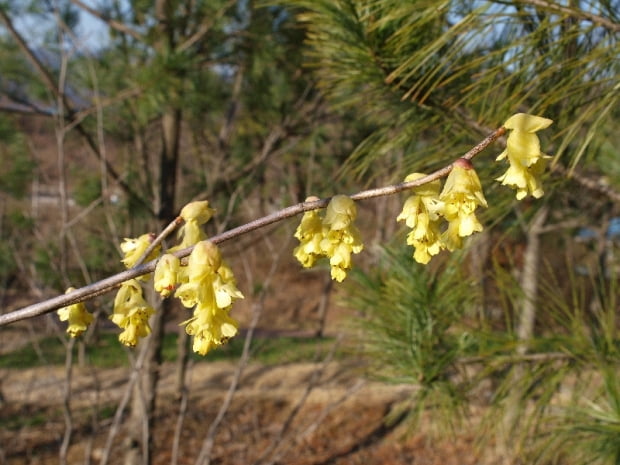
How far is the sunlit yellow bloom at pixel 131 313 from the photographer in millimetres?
703

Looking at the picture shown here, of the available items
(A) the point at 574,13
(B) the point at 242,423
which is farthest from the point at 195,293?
(B) the point at 242,423

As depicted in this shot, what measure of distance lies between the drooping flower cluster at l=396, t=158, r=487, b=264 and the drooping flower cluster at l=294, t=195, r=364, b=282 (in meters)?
0.06

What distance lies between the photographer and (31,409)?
5004 mm

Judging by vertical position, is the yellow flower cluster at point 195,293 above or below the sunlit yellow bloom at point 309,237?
below

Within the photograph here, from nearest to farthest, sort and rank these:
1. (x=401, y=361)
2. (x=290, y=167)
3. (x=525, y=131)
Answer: (x=525, y=131), (x=401, y=361), (x=290, y=167)

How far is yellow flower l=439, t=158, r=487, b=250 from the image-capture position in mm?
567

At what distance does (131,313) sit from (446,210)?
43 centimetres

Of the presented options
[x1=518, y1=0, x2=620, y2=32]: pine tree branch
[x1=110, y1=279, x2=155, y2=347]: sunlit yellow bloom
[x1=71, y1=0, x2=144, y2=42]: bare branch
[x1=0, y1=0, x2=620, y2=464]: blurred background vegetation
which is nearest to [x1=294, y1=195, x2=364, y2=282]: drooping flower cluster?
[x1=110, y1=279, x2=155, y2=347]: sunlit yellow bloom

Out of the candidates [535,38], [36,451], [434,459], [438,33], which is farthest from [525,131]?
[36,451]

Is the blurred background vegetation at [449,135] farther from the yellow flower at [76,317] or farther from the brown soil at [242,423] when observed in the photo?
the brown soil at [242,423]

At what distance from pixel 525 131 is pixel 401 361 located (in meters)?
1.10

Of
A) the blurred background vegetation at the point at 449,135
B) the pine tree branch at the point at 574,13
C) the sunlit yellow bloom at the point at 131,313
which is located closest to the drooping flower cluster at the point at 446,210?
the sunlit yellow bloom at the point at 131,313

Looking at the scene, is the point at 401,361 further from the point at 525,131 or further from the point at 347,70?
the point at 525,131

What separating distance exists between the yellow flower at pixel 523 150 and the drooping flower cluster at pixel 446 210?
0.04 meters
